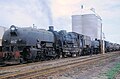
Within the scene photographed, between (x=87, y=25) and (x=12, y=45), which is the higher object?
(x=87, y=25)

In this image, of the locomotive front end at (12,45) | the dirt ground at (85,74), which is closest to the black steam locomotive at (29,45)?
the locomotive front end at (12,45)

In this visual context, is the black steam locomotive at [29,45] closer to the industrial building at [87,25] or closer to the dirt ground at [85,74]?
the dirt ground at [85,74]

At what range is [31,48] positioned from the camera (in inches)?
851

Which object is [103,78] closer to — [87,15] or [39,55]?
[39,55]

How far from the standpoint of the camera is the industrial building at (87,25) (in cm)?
7450

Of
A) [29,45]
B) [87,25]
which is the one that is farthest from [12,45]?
[87,25]

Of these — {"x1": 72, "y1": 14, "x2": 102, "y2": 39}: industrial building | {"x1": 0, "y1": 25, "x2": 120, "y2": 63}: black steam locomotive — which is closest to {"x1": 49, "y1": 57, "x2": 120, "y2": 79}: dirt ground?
{"x1": 0, "y1": 25, "x2": 120, "y2": 63}: black steam locomotive

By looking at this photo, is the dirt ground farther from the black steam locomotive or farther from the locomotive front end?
the black steam locomotive

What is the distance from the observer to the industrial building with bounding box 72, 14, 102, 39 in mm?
74500

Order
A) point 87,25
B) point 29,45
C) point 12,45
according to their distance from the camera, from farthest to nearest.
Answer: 1. point 87,25
2. point 29,45
3. point 12,45

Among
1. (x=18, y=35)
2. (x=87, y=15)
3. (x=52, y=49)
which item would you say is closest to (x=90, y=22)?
(x=87, y=15)

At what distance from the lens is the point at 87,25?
7644 centimetres

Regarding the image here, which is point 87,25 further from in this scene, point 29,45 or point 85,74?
point 85,74

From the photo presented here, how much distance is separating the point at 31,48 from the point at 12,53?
100 inches
